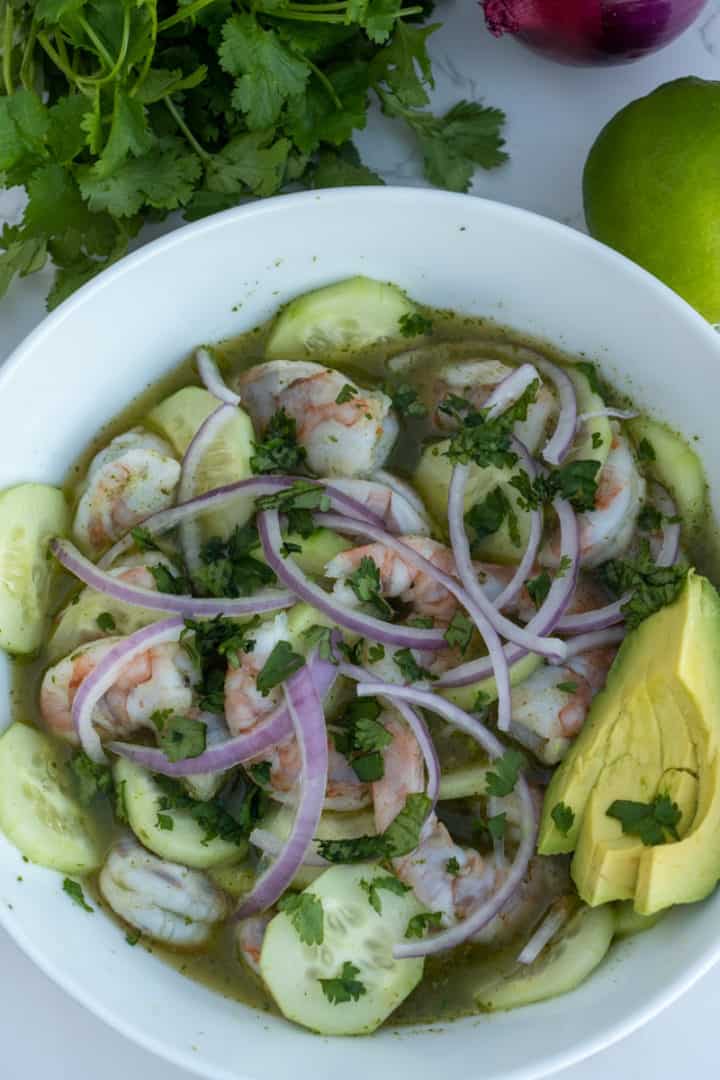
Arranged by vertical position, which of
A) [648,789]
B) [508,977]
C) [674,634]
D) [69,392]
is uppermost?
[69,392]

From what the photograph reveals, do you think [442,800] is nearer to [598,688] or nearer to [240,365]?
[598,688]

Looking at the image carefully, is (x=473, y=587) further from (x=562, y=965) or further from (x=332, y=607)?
(x=562, y=965)

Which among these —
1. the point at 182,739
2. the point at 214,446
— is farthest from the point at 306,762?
the point at 214,446

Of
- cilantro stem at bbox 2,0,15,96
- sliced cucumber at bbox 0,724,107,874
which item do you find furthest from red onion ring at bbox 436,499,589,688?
cilantro stem at bbox 2,0,15,96

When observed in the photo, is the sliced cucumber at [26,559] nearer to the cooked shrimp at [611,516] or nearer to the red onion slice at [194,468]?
the red onion slice at [194,468]

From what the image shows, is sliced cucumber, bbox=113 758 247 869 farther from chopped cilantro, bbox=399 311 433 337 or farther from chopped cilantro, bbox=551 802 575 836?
chopped cilantro, bbox=399 311 433 337

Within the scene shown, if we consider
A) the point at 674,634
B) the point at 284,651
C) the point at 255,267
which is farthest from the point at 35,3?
the point at 674,634

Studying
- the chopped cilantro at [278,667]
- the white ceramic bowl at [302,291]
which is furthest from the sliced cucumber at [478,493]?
the chopped cilantro at [278,667]
